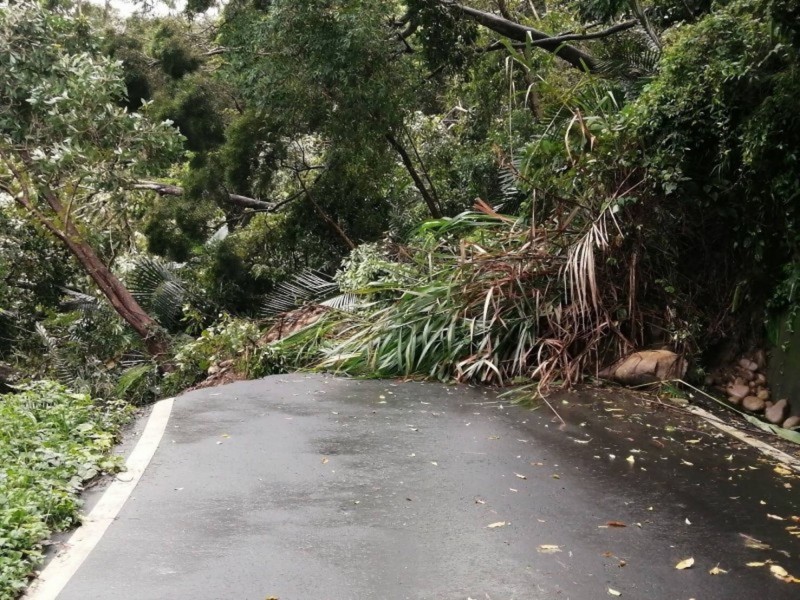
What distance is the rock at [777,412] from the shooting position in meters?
6.97

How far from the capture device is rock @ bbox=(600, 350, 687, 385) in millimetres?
7715

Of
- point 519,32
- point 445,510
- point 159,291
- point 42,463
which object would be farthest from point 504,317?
point 159,291

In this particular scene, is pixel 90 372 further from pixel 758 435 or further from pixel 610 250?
pixel 758 435

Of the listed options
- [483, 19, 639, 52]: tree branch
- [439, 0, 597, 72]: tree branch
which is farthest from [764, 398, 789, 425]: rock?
[439, 0, 597, 72]: tree branch

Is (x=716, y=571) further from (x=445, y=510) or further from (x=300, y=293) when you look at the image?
(x=300, y=293)

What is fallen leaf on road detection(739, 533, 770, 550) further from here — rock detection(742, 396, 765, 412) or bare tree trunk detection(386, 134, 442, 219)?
bare tree trunk detection(386, 134, 442, 219)

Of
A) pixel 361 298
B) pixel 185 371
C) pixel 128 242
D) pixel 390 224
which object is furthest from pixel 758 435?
pixel 128 242

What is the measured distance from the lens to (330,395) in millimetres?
7742

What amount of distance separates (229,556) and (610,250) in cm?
558

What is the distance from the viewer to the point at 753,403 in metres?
7.39

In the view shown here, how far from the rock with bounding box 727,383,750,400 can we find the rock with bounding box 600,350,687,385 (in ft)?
1.59

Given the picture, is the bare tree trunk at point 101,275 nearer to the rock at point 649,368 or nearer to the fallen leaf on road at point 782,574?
the rock at point 649,368

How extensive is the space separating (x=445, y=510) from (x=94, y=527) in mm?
1972

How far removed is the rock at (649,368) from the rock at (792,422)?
3.64 ft
